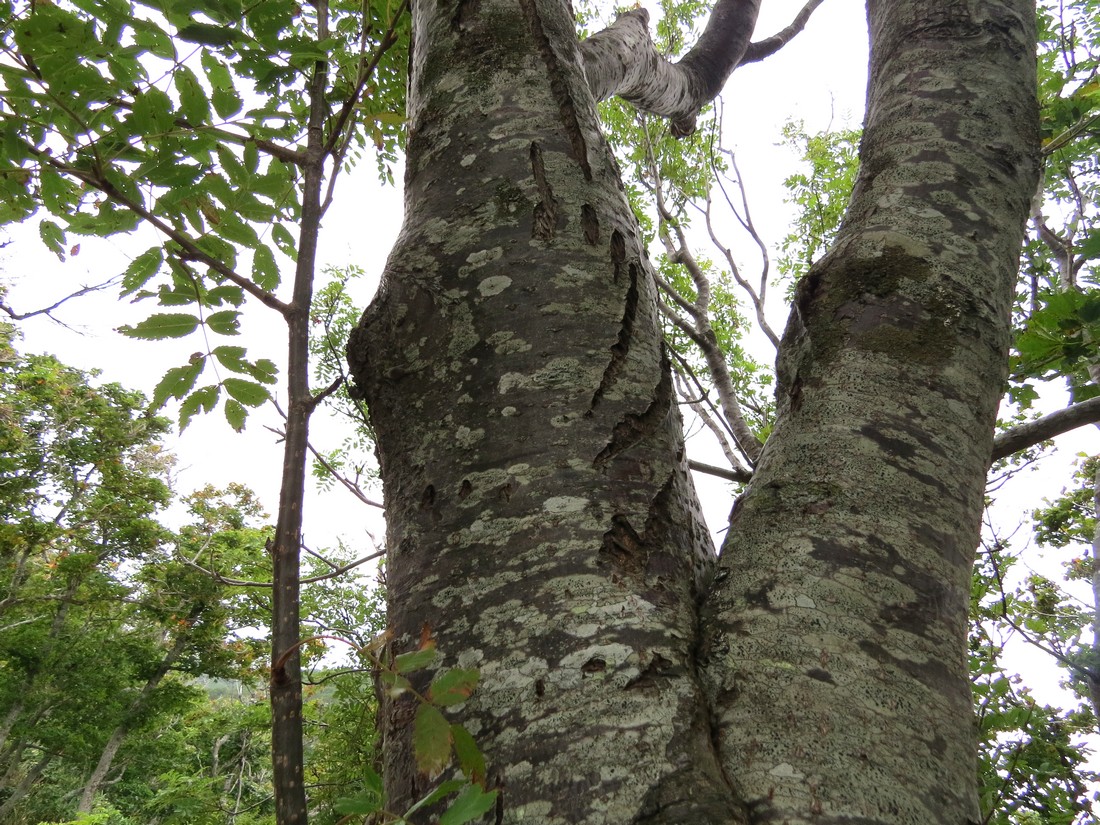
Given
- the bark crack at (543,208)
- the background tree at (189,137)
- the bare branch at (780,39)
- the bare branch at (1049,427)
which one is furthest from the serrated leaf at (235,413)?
the bare branch at (780,39)

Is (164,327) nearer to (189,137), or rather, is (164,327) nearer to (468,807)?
(189,137)

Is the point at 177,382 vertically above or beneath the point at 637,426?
above

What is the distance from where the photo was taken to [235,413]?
3.92 ft

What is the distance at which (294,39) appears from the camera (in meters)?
1.19

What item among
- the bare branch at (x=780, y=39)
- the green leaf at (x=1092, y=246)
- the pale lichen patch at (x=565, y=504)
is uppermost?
the bare branch at (x=780, y=39)

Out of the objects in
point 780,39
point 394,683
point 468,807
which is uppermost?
point 780,39

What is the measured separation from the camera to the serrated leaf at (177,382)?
1121mm

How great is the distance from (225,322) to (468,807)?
3.07ft

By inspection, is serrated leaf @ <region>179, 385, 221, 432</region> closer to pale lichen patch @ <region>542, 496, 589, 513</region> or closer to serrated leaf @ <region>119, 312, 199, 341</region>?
serrated leaf @ <region>119, 312, 199, 341</region>

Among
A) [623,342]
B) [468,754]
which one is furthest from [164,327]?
[468,754]

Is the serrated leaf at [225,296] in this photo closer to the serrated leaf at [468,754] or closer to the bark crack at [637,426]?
the bark crack at [637,426]

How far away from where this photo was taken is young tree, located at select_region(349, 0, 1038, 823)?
2.28 feet

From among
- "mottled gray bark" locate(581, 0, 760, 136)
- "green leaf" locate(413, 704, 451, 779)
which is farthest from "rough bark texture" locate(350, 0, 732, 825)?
"mottled gray bark" locate(581, 0, 760, 136)

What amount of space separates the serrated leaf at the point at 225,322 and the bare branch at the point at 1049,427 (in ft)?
4.27
